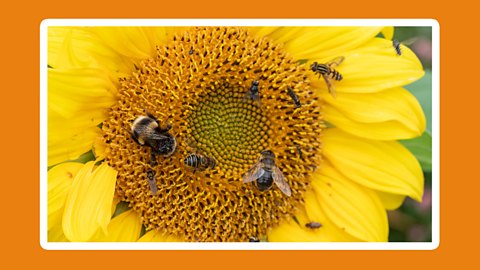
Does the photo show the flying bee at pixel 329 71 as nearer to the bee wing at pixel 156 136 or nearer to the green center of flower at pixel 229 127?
the green center of flower at pixel 229 127

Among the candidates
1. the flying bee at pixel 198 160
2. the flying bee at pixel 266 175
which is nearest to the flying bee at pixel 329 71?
the flying bee at pixel 266 175

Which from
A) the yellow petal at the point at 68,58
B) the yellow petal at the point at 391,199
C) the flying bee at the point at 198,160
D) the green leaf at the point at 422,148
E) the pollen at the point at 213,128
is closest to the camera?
the yellow petal at the point at 68,58

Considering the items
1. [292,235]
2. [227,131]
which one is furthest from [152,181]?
[292,235]

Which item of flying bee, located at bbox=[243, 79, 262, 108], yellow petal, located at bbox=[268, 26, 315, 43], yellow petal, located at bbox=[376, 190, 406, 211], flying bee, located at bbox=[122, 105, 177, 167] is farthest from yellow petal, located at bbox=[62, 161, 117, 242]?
yellow petal, located at bbox=[376, 190, 406, 211]

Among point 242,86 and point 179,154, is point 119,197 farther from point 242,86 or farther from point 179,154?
point 242,86

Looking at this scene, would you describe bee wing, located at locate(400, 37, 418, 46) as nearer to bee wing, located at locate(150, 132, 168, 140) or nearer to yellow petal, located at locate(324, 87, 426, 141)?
yellow petal, located at locate(324, 87, 426, 141)
